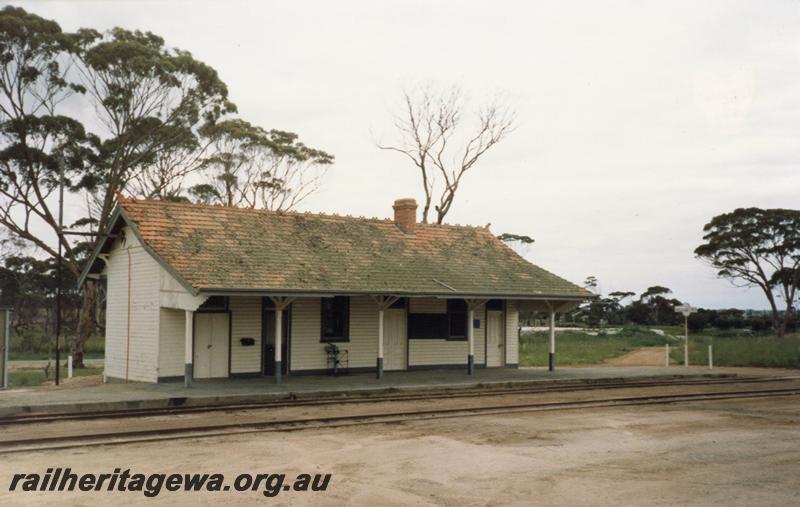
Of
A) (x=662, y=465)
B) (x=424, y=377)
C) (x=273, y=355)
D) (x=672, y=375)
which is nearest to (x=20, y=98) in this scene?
(x=273, y=355)

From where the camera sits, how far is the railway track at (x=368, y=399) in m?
13.9

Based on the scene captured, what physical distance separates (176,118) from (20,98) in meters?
6.19

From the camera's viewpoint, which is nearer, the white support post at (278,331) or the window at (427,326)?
the white support post at (278,331)

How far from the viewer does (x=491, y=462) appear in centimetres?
973

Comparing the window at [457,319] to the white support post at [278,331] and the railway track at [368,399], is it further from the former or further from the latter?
the white support post at [278,331]

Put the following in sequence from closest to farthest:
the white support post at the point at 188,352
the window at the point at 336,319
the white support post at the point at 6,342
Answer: the white support post at the point at 188,352 < the white support post at the point at 6,342 < the window at the point at 336,319

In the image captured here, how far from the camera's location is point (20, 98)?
104 feet

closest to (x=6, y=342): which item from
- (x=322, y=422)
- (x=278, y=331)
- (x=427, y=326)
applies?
(x=278, y=331)

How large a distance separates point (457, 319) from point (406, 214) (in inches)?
156

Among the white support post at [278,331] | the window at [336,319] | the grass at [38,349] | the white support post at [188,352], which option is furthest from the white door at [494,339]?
the grass at [38,349]

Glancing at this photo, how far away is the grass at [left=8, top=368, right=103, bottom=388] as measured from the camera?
2367 centimetres

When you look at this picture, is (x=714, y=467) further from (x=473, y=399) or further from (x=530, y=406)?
(x=473, y=399)

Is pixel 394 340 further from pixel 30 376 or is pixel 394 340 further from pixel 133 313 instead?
pixel 30 376

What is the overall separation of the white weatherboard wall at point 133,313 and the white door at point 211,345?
100 centimetres
